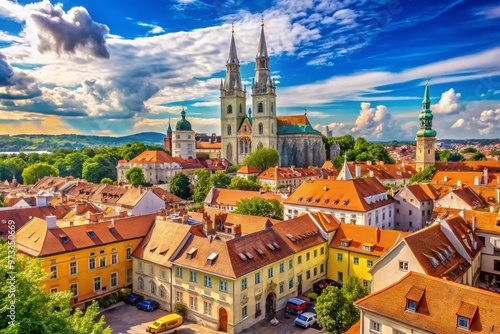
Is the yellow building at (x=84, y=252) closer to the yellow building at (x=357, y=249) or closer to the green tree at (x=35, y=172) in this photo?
the yellow building at (x=357, y=249)

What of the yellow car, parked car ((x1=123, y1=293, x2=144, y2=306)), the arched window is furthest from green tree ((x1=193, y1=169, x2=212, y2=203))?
the yellow car

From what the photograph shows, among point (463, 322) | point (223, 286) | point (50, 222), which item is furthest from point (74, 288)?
point (463, 322)

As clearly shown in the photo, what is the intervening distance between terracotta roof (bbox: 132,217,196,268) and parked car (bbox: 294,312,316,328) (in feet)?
38.9

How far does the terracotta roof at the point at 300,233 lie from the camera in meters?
35.8

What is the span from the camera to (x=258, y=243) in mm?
32938

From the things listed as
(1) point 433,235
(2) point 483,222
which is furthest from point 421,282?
(2) point 483,222

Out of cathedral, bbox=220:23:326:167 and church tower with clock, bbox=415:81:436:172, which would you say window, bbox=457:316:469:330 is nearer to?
church tower with clock, bbox=415:81:436:172

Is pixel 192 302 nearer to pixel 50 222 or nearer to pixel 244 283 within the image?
pixel 244 283

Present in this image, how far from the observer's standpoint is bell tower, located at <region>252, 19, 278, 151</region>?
12312cm

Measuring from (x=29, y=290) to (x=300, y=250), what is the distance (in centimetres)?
2328

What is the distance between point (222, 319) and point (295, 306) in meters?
6.64

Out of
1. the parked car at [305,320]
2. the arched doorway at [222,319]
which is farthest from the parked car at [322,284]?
the arched doorway at [222,319]

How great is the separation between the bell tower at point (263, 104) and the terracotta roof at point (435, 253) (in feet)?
302

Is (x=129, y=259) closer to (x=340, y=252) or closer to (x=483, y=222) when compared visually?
(x=340, y=252)
